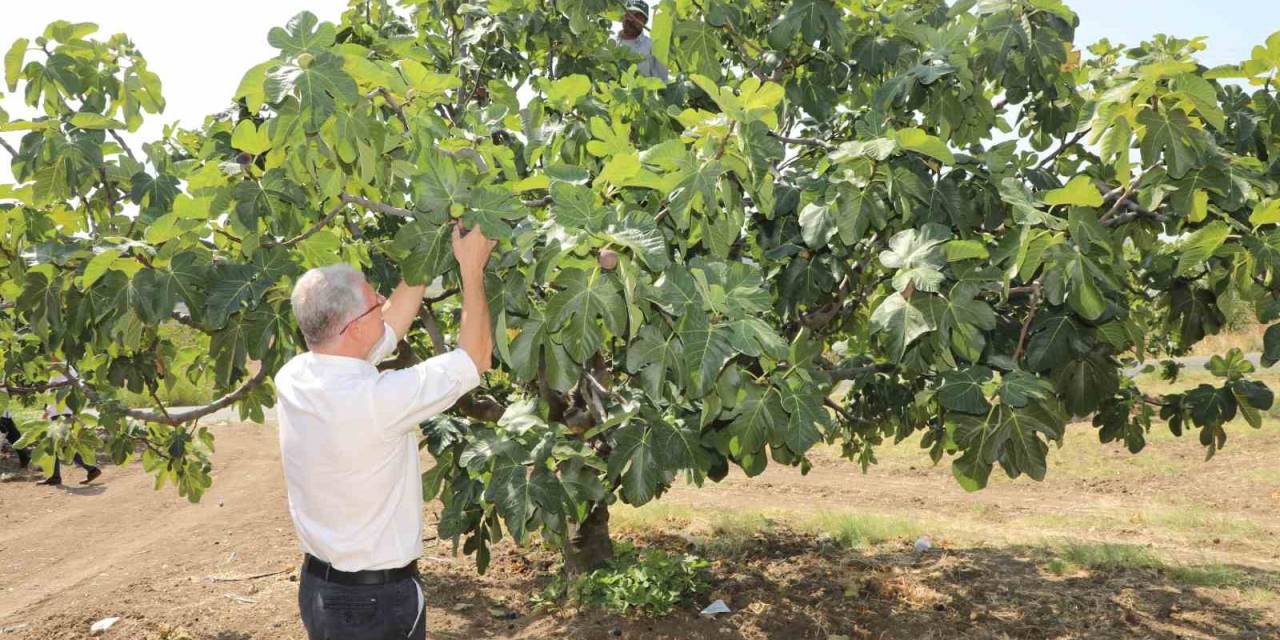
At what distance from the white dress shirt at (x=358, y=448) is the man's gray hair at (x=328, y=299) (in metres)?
0.10

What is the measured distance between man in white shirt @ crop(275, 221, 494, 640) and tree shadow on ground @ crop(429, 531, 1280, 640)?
2469mm

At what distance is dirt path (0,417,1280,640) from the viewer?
520cm

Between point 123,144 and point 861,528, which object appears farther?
point 861,528

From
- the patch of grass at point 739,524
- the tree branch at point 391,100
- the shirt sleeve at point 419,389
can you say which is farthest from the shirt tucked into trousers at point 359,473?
the patch of grass at point 739,524

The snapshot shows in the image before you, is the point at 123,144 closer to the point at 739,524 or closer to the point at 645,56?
the point at 645,56

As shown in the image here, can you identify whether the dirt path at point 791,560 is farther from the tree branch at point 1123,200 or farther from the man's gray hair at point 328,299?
the man's gray hair at point 328,299

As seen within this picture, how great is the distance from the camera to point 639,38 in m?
5.46

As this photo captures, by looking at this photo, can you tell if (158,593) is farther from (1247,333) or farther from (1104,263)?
(1247,333)

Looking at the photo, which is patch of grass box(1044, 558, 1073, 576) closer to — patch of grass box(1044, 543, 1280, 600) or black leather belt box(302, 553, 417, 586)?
patch of grass box(1044, 543, 1280, 600)

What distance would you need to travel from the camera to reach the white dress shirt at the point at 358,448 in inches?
97.7

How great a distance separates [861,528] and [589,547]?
7.65 feet

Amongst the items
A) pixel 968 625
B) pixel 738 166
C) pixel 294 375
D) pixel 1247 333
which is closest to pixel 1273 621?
pixel 968 625

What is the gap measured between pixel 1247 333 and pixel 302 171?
870 inches

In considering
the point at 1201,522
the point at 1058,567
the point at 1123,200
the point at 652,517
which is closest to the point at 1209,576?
the point at 1058,567
